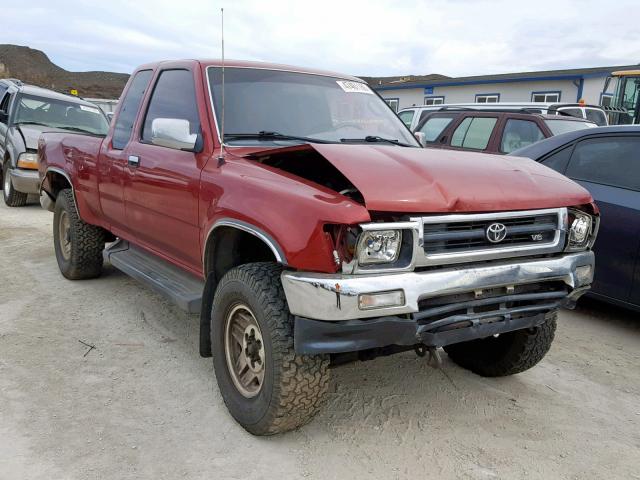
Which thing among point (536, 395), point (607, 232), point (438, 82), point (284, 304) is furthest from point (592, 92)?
point (284, 304)

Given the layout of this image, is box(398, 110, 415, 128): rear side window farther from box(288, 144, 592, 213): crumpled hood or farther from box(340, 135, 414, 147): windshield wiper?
box(288, 144, 592, 213): crumpled hood

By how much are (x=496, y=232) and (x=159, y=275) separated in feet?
7.79

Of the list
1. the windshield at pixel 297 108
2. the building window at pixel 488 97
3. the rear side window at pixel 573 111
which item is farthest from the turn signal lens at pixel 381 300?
the building window at pixel 488 97

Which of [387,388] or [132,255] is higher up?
[132,255]

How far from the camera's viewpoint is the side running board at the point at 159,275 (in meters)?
3.48

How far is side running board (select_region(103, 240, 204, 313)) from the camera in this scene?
3476mm

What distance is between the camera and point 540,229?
9.46 feet

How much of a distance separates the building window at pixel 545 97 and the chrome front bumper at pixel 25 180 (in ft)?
60.1

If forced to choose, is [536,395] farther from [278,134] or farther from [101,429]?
[101,429]

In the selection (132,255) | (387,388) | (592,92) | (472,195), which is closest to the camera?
(472,195)

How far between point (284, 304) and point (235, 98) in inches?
62.3

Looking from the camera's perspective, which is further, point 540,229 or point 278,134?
point 278,134

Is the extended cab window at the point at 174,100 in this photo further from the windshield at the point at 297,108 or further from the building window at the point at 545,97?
the building window at the point at 545,97

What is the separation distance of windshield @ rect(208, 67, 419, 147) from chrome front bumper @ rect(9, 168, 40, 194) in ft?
22.1
